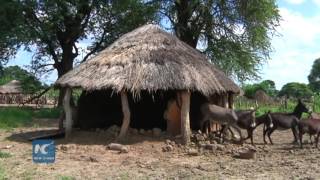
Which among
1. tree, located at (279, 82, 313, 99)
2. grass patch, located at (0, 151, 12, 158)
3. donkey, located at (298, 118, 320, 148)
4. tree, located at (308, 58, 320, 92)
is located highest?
tree, located at (308, 58, 320, 92)

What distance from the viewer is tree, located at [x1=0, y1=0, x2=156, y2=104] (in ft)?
81.5

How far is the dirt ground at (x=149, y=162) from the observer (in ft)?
33.0

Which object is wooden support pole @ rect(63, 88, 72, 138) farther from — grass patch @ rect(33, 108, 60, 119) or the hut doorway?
grass patch @ rect(33, 108, 60, 119)

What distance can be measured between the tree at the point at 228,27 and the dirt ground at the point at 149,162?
10848 mm

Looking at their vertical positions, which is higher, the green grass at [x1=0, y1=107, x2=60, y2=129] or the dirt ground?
the green grass at [x1=0, y1=107, x2=60, y2=129]

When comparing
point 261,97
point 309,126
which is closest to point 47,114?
point 309,126

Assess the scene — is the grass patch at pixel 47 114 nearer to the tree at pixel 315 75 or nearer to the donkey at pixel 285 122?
the donkey at pixel 285 122

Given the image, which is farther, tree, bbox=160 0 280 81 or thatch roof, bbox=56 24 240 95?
tree, bbox=160 0 280 81

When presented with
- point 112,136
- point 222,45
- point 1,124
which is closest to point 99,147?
point 112,136

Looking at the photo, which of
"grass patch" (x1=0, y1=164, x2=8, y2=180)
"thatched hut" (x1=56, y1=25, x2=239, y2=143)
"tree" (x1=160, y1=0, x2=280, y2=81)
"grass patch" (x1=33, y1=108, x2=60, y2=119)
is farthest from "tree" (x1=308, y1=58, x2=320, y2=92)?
"grass patch" (x1=0, y1=164, x2=8, y2=180)

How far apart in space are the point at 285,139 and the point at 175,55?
13.8ft

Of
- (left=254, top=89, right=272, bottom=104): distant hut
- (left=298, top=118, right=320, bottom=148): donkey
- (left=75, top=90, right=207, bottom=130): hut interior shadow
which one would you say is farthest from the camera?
(left=254, top=89, right=272, bottom=104): distant hut

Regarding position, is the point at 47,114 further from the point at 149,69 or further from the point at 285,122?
the point at 285,122

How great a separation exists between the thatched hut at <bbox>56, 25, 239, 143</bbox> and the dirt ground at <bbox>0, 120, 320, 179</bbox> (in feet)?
3.17
